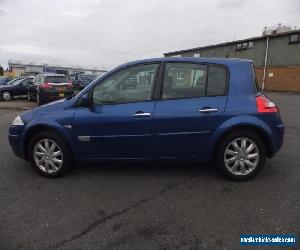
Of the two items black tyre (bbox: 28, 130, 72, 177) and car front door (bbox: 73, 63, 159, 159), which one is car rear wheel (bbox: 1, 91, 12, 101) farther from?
car front door (bbox: 73, 63, 159, 159)

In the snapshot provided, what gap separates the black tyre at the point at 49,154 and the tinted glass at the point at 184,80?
5.40 feet

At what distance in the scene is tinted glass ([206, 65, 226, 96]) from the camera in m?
4.30

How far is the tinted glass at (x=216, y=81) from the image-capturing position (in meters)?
4.30

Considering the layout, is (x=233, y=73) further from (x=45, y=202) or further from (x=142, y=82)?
(x=45, y=202)

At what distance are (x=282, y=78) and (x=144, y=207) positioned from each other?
95.8 ft

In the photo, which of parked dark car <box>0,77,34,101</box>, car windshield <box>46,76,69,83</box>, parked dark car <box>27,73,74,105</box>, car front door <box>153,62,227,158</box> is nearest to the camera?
car front door <box>153,62,227,158</box>

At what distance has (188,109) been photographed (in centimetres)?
419

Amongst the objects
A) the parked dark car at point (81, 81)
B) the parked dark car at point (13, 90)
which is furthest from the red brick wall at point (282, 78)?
the parked dark car at point (13, 90)

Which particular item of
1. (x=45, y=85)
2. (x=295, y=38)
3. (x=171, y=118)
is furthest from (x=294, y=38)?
(x=171, y=118)

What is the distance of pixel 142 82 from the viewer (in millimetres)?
4387

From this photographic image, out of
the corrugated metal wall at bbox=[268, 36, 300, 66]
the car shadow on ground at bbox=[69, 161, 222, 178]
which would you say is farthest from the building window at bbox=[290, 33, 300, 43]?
the car shadow on ground at bbox=[69, 161, 222, 178]

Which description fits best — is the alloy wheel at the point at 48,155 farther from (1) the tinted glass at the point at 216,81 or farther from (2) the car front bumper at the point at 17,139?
(1) the tinted glass at the point at 216,81

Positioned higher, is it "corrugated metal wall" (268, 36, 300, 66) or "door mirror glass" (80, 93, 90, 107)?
"corrugated metal wall" (268, 36, 300, 66)

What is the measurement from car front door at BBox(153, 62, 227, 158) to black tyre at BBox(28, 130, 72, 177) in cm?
133
